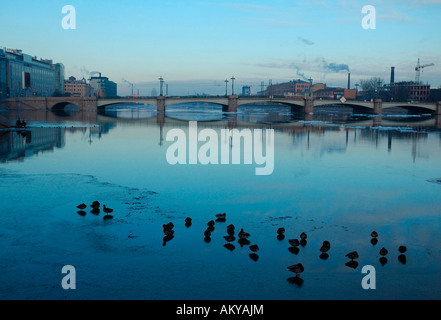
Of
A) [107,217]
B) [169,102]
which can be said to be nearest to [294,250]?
[107,217]

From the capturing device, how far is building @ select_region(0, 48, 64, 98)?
116 meters

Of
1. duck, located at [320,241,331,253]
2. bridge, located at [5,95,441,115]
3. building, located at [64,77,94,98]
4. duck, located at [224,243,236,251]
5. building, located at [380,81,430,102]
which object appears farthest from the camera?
building, located at [64,77,94,98]

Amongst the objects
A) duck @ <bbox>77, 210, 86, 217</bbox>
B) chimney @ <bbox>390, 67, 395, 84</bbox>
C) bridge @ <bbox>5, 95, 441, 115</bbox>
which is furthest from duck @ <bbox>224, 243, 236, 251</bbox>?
chimney @ <bbox>390, 67, 395, 84</bbox>

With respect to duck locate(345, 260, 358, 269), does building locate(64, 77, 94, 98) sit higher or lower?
higher

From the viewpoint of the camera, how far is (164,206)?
12.4 meters

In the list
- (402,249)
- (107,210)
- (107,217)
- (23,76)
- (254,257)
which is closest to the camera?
(254,257)

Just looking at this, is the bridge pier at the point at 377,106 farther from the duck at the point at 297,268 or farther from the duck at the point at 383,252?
the duck at the point at 297,268

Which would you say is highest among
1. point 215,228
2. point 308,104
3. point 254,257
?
point 308,104

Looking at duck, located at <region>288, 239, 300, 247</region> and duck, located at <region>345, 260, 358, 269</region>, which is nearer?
duck, located at <region>345, 260, 358, 269</region>

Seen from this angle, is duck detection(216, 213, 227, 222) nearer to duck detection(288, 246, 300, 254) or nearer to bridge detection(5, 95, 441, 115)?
duck detection(288, 246, 300, 254)

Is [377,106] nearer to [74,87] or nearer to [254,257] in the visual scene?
[254,257]

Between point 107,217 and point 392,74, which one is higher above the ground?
point 392,74

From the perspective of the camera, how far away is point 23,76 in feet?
390
